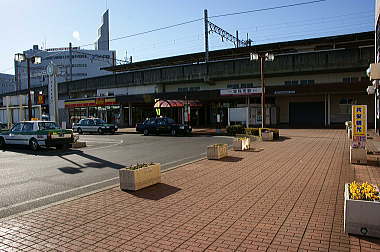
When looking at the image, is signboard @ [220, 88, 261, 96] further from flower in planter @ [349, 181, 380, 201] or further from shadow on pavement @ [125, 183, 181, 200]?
flower in planter @ [349, 181, 380, 201]

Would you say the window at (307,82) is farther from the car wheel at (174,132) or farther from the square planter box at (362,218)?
the square planter box at (362,218)

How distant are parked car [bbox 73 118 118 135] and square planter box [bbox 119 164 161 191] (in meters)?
23.4

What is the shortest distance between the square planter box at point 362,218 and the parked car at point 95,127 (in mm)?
27628

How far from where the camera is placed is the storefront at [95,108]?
42.2m

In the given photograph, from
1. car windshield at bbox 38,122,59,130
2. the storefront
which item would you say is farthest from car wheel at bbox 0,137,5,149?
the storefront

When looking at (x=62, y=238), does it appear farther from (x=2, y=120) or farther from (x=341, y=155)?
(x=2, y=120)

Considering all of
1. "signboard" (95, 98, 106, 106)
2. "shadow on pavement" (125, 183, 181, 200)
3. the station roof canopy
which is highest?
the station roof canopy

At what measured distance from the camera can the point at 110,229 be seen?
510cm

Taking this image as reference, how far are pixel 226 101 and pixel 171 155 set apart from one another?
80.1 ft

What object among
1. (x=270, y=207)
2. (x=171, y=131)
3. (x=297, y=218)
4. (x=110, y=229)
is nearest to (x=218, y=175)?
(x=270, y=207)

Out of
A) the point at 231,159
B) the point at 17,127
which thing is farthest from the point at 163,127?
the point at 231,159

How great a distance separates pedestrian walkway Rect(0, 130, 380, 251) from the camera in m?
4.47

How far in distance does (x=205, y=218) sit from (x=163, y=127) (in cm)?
2210

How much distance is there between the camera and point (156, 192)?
7449mm
